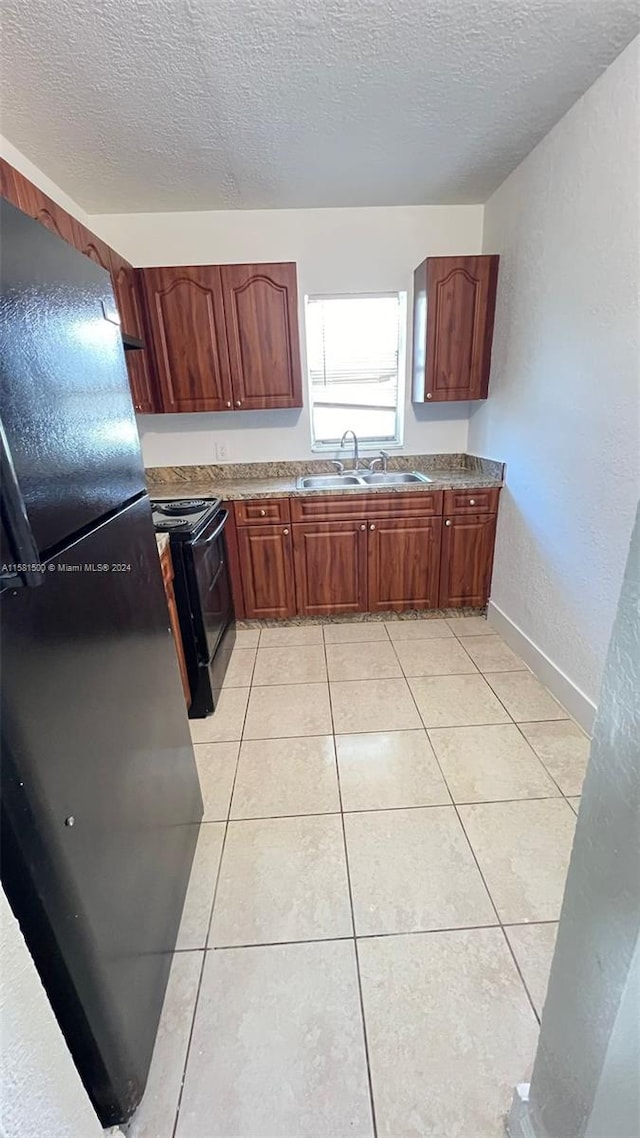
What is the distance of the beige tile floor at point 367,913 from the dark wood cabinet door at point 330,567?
765 millimetres

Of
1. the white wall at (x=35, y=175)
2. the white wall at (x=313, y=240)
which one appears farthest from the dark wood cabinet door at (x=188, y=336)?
the white wall at (x=35, y=175)

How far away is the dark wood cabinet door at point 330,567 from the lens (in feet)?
8.86

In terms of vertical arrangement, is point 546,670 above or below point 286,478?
below

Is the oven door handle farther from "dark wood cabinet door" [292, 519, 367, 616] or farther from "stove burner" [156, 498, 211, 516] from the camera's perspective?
"dark wood cabinet door" [292, 519, 367, 616]

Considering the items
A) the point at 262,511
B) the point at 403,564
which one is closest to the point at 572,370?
the point at 403,564

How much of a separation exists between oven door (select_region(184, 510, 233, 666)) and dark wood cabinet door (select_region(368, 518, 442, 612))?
0.92 metres

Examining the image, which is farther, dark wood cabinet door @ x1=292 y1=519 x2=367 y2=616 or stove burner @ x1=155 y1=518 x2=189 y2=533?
dark wood cabinet door @ x1=292 y1=519 x2=367 y2=616

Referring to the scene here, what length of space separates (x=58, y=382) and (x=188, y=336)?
6.92ft

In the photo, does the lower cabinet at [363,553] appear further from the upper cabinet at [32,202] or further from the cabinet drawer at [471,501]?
the upper cabinet at [32,202]

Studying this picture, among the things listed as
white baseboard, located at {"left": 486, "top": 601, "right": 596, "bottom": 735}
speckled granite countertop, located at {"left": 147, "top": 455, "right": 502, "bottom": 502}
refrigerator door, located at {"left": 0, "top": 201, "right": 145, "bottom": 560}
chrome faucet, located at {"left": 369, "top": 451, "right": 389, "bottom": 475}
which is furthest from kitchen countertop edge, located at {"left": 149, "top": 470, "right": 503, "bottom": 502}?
refrigerator door, located at {"left": 0, "top": 201, "right": 145, "bottom": 560}

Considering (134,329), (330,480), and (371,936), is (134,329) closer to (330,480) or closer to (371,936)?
(330,480)

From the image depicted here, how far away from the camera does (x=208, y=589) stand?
6.93 ft

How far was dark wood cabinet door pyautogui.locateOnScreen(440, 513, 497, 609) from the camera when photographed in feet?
8.95

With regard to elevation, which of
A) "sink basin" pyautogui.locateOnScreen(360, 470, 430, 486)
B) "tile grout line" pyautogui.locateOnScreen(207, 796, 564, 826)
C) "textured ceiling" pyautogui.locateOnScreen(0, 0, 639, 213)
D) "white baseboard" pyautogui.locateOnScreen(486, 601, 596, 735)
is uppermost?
"textured ceiling" pyautogui.locateOnScreen(0, 0, 639, 213)
